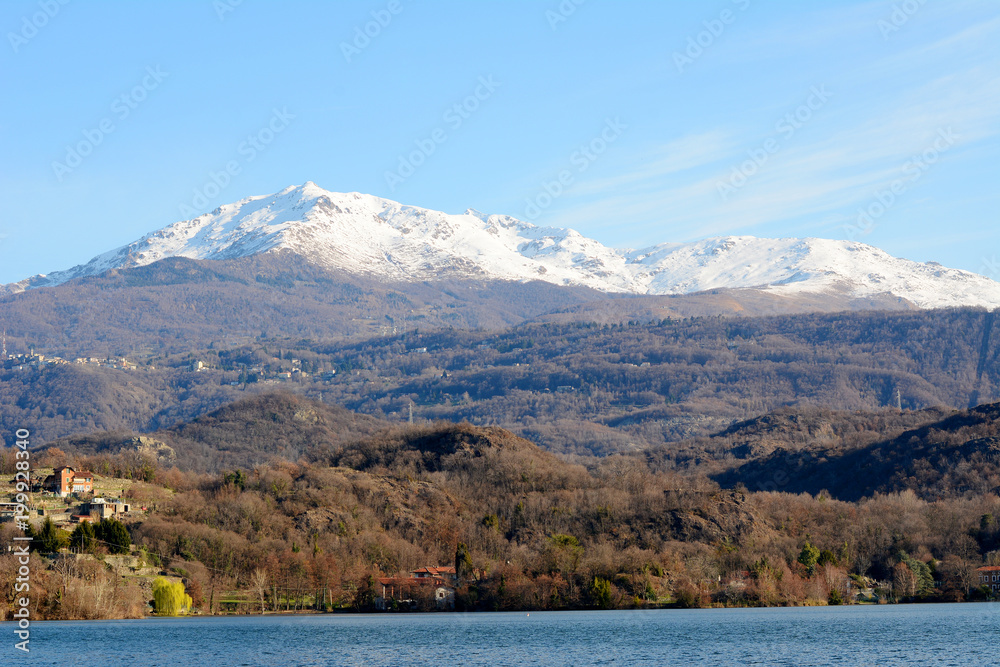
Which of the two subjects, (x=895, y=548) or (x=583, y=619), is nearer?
(x=583, y=619)

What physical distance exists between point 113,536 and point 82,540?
819 centimetres

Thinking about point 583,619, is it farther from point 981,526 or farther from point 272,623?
point 981,526

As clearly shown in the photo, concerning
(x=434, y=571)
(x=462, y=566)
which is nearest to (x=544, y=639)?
(x=462, y=566)

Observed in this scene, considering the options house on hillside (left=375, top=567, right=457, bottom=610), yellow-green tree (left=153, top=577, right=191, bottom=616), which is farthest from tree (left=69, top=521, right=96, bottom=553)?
house on hillside (left=375, top=567, right=457, bottom=610)

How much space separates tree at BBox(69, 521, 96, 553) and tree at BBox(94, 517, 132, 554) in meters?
3.05

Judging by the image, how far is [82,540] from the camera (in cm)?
16150

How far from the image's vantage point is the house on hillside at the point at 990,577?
167 metres

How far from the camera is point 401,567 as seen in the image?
19300 cm

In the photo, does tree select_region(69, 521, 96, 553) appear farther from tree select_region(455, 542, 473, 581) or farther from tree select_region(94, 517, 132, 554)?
tree select_region(455, 542, 473, 581)

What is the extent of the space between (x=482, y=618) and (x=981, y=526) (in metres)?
91.0

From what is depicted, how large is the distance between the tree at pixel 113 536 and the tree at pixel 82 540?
305cm

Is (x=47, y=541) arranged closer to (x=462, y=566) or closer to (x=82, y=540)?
(x=82, y=540)

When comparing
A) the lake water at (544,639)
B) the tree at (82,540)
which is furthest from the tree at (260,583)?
the tree at (82,540)

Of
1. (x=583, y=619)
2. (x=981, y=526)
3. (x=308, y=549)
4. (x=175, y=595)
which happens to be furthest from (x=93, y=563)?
(x=981, y=526)
